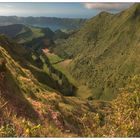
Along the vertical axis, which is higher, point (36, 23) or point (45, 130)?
point (36, 23)

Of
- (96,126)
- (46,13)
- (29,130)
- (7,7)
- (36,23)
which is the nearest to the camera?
(29,130)

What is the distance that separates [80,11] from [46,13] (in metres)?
1.79

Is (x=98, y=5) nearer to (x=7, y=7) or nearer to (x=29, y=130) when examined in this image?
(x=7, y=7)

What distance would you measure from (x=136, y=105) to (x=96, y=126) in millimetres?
2875

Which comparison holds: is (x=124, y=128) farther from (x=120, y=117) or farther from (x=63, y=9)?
(x=63, y=9)

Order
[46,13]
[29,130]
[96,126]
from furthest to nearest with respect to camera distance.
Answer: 1. [46,13]
2. [96,126]
3. [29,130]

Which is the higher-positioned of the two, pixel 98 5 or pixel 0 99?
pixel 98 5

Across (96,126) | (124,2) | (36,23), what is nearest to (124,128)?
(96,126)

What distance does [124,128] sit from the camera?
1488cm

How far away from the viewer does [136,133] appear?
49.1 ft

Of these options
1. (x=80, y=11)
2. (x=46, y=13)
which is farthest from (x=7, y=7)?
(x=80, y=11)

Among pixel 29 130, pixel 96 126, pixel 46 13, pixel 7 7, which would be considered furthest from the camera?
pixel 46 13

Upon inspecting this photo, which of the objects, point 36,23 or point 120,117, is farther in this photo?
point 36,23

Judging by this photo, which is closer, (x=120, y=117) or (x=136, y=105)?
(x=120, y=117)
